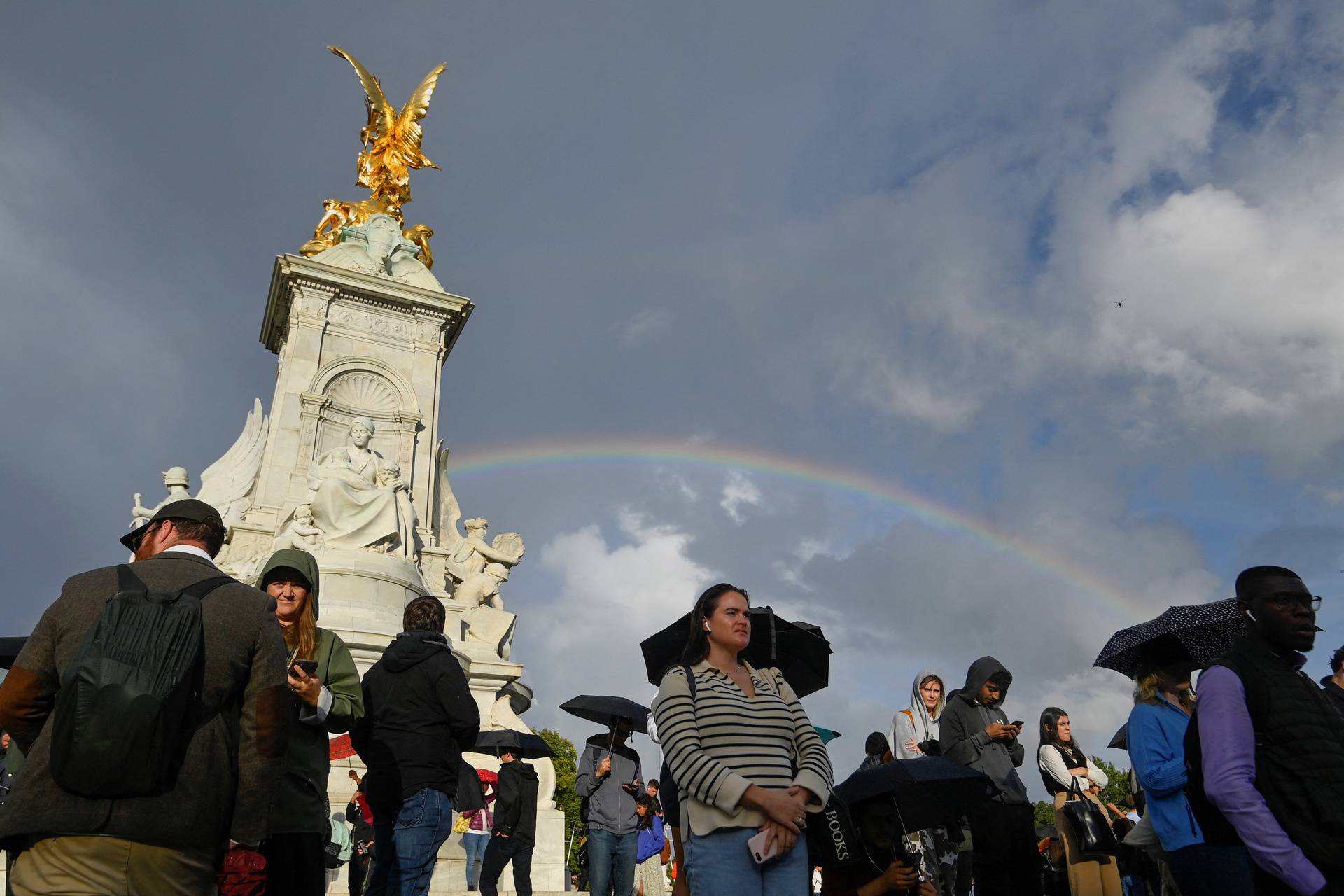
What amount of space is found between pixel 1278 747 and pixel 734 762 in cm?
176

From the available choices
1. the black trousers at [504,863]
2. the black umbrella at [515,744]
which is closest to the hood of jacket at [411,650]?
the black trousers at [504,863]

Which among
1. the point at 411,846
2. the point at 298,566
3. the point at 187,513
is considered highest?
the point at 298,566

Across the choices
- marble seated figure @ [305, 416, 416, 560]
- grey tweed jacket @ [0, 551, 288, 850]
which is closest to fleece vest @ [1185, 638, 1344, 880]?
grey tweed jacket @ [0, 551, 288, 850]

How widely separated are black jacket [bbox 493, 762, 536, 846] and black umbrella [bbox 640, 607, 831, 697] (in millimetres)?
3683

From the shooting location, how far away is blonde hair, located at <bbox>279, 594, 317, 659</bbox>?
166 inches

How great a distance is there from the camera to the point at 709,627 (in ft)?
13.4

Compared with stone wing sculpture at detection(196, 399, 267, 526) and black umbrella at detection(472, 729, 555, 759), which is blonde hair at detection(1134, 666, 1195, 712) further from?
stone wing sculpture at detection(196, 399, 267, 526)

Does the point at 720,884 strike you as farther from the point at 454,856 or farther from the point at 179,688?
the point at 454,856

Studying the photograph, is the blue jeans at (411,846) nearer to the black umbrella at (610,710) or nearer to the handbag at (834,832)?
the handbag at (834,832)

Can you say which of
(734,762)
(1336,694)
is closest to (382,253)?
(734,762)

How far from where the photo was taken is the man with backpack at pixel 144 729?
8.77 ft

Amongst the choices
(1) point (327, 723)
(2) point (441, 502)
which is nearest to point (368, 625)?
(2) point (441, 502)

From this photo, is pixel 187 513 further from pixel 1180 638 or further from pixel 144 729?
pixel 1180 638

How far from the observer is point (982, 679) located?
6.29 metres
